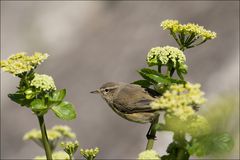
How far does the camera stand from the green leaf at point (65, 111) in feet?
10.5

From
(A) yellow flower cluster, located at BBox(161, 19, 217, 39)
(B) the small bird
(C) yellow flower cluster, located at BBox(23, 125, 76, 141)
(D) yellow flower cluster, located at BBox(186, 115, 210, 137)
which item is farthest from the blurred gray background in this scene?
(D) yellow flower cluster, located at BBox(186, 115, 210, 137)

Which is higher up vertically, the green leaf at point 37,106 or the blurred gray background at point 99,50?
the blurred gray background at point 99,50

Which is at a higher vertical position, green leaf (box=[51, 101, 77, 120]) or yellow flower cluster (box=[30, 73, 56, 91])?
yellow flower cluster (box=[30, 73, 56, 91])

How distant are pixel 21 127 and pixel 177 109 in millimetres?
12755

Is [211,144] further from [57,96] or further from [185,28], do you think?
[185,28]

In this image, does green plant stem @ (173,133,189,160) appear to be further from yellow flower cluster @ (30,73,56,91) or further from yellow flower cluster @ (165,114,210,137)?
yellow flower cluster @ (30,73,56,91)

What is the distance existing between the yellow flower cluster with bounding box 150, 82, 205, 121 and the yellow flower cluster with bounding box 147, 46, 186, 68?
2.27 ft

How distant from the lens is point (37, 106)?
3082 millimetres

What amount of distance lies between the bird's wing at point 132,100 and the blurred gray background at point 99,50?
23.8 ft

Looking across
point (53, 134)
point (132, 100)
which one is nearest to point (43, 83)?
point (53, 134)

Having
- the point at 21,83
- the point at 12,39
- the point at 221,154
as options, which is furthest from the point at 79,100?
the point at 221,154

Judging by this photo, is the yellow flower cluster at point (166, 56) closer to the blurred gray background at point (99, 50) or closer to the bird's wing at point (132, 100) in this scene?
the bird's wing at point (132, 100)

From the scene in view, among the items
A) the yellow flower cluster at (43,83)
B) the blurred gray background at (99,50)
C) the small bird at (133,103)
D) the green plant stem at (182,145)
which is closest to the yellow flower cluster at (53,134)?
the small bird at (133,103)

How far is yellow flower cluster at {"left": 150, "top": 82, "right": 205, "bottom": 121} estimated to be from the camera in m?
2.38
